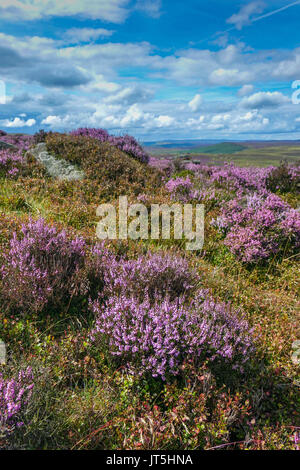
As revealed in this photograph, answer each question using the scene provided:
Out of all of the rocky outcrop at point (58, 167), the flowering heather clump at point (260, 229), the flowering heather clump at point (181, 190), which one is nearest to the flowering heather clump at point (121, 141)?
the rocky outcrop at point (58, 167)

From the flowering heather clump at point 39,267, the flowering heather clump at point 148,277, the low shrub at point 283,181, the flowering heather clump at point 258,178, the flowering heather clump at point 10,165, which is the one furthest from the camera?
the low shrub at point 283,181

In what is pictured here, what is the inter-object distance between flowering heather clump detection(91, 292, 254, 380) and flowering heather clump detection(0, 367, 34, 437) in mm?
803

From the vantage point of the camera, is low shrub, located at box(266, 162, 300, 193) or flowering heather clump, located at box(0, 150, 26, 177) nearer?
flowering heather clump, located at box(0, 150, 26, 177)

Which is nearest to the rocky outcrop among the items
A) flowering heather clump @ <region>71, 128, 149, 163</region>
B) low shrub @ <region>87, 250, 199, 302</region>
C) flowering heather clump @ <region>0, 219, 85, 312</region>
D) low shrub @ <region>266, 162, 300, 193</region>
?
flowering heather clump @ <region>71, 128, 149, 163</region>

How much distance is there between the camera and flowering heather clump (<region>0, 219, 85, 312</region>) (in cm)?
323

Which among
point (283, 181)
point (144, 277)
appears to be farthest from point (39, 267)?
point (283, 181)

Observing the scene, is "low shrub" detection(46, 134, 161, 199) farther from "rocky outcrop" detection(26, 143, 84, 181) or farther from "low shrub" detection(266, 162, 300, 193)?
"low shrub" detection(266, 162, 300, 193)

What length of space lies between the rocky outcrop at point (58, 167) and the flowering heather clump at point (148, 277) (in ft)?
15.9

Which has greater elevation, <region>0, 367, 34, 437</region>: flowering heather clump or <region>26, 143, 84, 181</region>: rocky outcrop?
<region>26, 143, 84, 181</region>: rocky outcrop

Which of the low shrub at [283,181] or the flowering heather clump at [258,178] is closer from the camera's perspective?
the flowering heather clump at [258,178]

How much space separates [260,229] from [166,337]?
3943mm

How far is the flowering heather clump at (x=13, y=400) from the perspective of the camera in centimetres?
203

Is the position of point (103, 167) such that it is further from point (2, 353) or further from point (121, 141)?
point (2, 353)

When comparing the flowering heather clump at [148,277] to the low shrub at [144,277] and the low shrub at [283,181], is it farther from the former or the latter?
the low shrub at [283,181]
